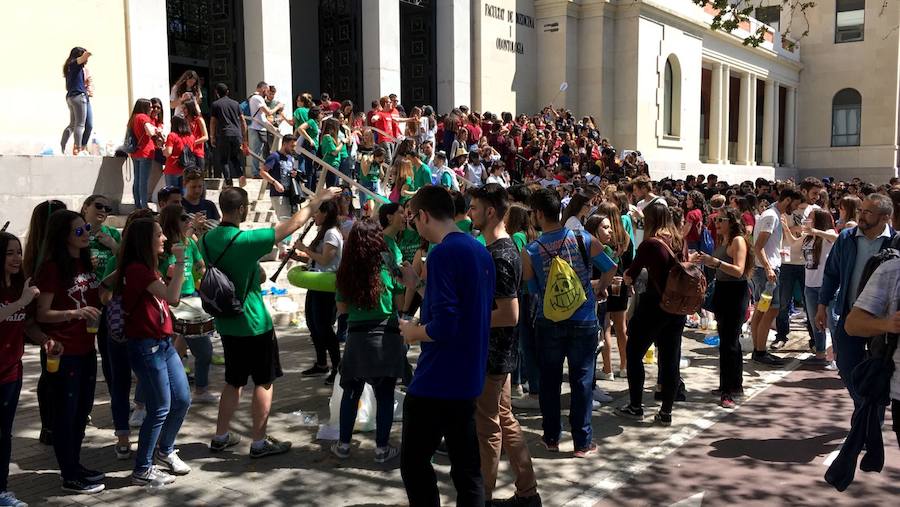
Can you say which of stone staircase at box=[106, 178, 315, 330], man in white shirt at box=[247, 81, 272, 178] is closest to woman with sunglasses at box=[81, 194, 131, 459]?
stone staircase at box=[106, 178, 315, 330]

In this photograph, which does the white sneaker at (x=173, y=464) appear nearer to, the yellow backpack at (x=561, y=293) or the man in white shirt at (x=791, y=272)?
the yellow backpack at (x=561, y=293)

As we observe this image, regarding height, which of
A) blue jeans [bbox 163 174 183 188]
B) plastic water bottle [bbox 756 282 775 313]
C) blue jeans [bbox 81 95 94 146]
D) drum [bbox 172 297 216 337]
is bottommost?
plastic water bottle [bbox 756 282 775 313]

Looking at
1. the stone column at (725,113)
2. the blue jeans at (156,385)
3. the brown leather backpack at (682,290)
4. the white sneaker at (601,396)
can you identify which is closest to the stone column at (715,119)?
the stone column at (725,113)

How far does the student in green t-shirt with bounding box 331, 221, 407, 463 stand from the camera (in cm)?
508

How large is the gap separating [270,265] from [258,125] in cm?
351

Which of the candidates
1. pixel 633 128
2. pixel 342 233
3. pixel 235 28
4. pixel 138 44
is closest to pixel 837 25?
pixel 633 128

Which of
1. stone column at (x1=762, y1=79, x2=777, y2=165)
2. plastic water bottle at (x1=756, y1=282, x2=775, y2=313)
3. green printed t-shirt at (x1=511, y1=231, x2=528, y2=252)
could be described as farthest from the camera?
stone column at (x1=762, y1=79, x2=777, y2=165)

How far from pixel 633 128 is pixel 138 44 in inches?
760

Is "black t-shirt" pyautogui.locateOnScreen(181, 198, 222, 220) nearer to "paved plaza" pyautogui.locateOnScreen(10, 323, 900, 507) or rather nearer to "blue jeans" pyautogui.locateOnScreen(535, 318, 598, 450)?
"paved plaza" pyautogui.locateOnScreen(10, 323, 900, 507)

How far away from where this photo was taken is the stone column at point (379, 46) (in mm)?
19812

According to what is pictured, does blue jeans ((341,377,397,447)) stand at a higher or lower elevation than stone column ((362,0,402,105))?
lower

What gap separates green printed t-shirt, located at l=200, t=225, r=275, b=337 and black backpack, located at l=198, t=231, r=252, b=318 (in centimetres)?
5

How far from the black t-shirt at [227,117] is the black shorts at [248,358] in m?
7.36

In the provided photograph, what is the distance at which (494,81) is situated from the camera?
2486 centimetres
